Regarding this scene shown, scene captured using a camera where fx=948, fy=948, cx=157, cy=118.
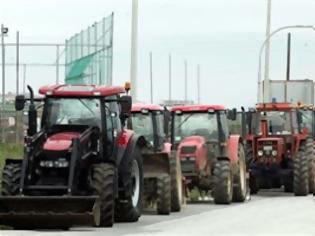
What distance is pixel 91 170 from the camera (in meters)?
17.8

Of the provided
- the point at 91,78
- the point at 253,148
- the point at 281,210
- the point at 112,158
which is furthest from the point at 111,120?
the point at 91,78

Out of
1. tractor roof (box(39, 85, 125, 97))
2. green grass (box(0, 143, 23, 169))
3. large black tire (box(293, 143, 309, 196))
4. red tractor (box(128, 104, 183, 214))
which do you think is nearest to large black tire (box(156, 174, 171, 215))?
red tractor (box(128, 104, 183, 214))

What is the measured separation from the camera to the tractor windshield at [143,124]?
22.8 metres

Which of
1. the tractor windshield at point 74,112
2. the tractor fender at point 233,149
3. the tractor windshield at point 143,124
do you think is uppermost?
the tractor windshield at point 74,112

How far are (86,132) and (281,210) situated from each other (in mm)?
6615

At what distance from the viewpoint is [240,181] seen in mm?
26625

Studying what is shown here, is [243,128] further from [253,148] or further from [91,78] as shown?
[91,78]

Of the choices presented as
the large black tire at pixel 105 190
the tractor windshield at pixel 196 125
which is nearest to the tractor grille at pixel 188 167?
the tractor windshield at pixel 196 125

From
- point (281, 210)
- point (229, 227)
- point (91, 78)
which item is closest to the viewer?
point (229, 227)

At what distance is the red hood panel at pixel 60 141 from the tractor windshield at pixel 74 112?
0.43 metres

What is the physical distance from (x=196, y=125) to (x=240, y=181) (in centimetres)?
203

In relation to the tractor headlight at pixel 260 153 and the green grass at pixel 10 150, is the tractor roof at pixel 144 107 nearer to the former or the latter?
the tractor headlight at pixel 260 153

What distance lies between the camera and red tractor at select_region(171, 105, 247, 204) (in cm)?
2500

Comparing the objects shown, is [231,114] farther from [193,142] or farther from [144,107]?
[144,107]
